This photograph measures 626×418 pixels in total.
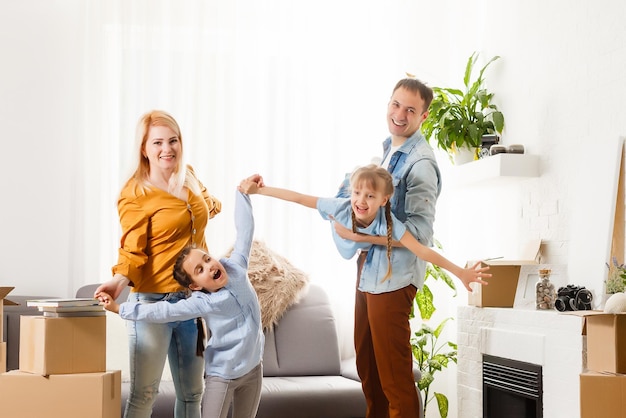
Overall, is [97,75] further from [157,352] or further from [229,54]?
[157,352]

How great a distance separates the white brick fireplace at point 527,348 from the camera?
10.3 feet

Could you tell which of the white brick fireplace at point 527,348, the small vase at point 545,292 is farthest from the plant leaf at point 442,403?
the small vase at point 545,292

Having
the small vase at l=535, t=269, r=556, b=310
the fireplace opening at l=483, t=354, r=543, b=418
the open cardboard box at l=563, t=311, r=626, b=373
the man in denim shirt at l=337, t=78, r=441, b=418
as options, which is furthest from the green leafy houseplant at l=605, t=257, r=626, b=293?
the man in denim shirt at l=337, t=78, r=441, b=418

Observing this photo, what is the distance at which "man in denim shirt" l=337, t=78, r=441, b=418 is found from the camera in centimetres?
262

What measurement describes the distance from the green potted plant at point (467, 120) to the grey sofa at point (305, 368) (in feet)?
3.69

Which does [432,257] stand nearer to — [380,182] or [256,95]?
[380,182]

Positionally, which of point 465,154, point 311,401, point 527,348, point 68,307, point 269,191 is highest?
point 465,154

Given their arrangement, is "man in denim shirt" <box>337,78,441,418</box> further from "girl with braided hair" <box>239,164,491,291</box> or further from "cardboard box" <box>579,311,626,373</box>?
"cardboard box" <box>579,311,626,373</box>

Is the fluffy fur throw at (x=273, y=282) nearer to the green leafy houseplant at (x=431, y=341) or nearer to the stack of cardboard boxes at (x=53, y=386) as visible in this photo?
the green leafy houseplant at (x=431, y=341)

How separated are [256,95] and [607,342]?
284 cm

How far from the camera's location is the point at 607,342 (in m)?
2.39

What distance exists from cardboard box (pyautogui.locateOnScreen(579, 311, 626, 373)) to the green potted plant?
178 centimetres

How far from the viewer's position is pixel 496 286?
148 inches

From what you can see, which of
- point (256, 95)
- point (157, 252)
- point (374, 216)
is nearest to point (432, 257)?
point (374, 216)
